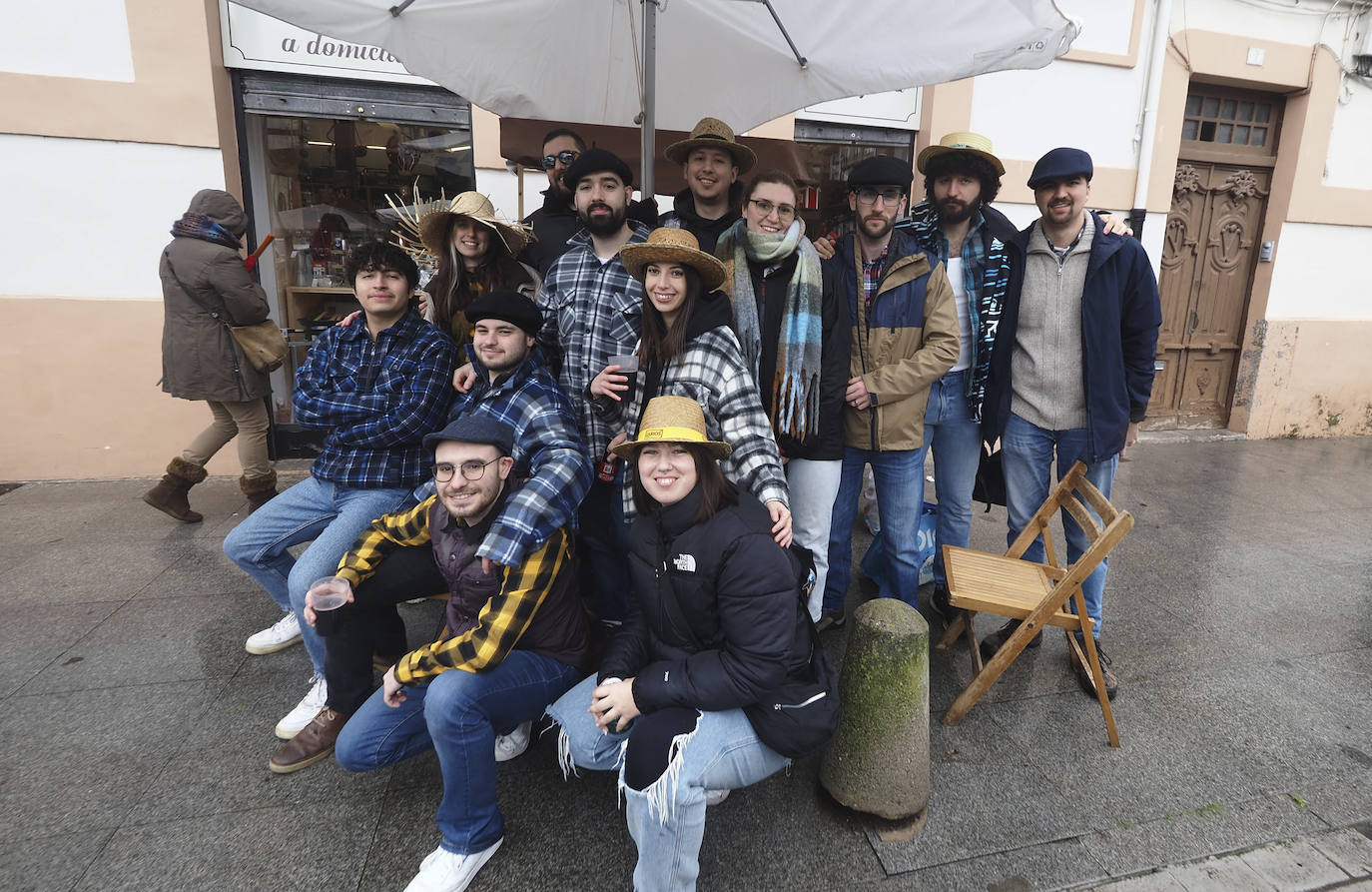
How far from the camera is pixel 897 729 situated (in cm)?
221

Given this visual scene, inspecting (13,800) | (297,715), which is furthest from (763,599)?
(13,800)

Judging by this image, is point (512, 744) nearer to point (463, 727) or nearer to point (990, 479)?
point (463, 727)

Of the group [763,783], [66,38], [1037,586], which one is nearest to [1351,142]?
[1037,586]

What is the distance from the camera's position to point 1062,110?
6.36 meters

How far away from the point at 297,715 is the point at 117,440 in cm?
389

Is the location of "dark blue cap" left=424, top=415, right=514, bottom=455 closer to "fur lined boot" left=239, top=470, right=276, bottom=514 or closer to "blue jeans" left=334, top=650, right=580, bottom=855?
"blue jeans" left=334, top=650, right=580, bottom=855

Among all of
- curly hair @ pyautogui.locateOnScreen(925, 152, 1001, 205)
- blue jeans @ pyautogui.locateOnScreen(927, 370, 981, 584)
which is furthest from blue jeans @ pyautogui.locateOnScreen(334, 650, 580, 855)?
curly hair @ pyautogui.locateOnScreen(925, 152, 1001, 205)

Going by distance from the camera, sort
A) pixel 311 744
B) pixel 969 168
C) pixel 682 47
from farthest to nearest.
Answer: pixel 682 47
pixel 969 168
pixel 311 744

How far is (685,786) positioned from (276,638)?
7.55ft

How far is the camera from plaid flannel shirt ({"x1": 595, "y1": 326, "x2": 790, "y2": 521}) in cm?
243

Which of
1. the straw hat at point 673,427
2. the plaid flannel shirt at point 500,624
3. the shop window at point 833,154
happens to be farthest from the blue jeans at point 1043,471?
the shop window at point 833,154

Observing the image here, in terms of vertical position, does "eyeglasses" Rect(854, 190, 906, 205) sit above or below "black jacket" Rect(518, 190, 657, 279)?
above

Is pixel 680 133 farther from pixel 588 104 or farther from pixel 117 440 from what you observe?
pixel 117 440

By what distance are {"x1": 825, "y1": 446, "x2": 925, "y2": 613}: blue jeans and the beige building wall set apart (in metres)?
4.79
